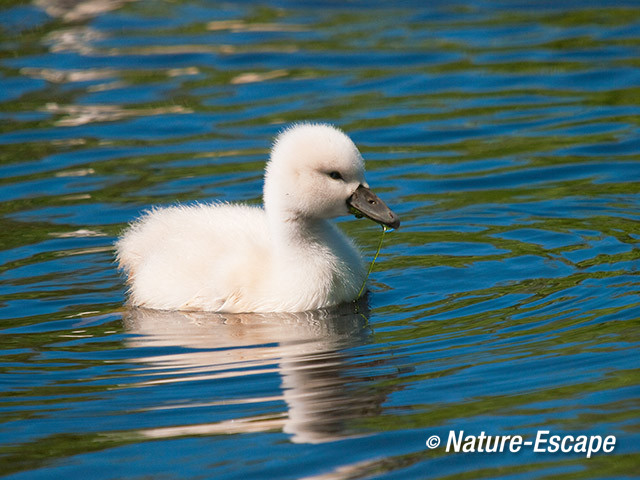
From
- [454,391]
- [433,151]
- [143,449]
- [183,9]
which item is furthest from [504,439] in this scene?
[183,9]

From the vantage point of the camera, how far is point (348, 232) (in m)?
8.52

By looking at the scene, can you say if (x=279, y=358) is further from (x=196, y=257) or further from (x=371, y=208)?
(x=196, y=257)

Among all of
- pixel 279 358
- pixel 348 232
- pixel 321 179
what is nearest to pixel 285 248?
pixel 321 179

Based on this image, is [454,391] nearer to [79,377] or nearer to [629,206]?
[79,377]

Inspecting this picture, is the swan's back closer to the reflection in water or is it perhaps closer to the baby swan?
the baby swan

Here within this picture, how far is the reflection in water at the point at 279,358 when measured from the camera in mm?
5102

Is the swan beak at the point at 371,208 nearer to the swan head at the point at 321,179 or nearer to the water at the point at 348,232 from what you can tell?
the swan head at the point at 321,179

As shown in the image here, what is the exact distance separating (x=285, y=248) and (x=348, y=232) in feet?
5.74

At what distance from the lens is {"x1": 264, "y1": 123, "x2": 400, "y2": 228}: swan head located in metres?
6.60

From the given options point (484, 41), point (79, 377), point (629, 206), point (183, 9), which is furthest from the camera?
point (183, 9)

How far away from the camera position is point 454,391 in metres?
5.29

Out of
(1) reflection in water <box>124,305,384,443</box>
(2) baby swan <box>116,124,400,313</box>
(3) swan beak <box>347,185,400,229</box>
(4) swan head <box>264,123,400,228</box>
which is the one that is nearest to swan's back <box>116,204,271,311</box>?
(2) baby swan <box>116,124,400,313</box>

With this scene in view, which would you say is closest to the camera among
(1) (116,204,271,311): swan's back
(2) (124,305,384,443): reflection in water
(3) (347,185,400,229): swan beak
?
(2) (124,305,384,443): reflection in water

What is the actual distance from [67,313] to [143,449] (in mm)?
2230
